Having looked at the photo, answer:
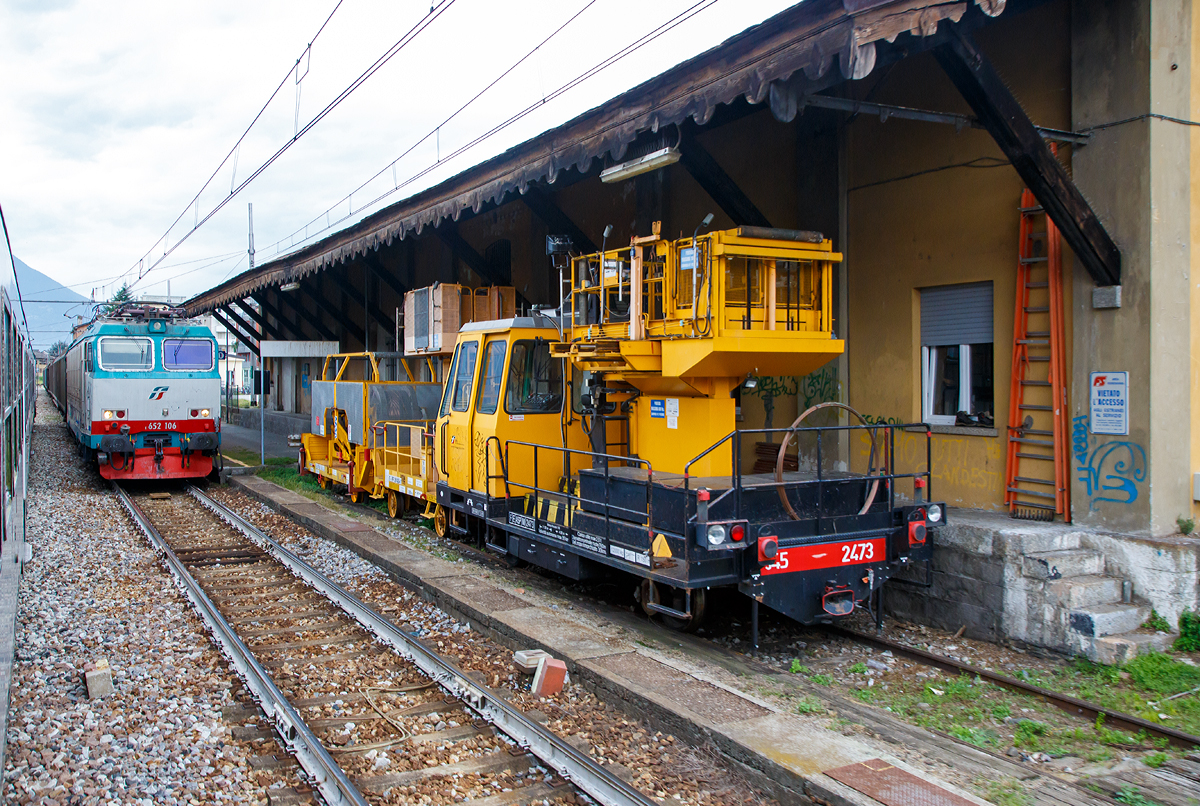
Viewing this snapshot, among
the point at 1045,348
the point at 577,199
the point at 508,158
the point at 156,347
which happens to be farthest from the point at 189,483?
the point at 1045,348

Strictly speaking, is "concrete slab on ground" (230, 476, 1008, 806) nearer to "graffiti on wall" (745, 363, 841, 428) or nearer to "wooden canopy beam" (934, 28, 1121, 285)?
"graffiti on wall" (745, 363, 841, 428)

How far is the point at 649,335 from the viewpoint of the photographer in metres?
7.58

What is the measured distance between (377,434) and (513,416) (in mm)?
5278

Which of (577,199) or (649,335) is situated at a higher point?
(577,199)

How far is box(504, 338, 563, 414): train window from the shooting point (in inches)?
363

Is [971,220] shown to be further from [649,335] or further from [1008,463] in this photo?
[649,335]

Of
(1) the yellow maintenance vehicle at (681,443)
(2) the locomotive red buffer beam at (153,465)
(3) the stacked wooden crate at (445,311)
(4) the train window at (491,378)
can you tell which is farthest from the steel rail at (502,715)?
(2) the locomotive red buffer beam at (153,465)

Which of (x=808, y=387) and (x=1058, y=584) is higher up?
(x=808, y=387)

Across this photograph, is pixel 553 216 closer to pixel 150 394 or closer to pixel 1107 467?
pixel 1107 467

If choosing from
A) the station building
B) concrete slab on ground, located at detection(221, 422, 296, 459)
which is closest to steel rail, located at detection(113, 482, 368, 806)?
the station building

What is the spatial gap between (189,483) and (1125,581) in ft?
55.0

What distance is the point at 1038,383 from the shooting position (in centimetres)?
814

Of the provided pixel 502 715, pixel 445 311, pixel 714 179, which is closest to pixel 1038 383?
pixel 714 179

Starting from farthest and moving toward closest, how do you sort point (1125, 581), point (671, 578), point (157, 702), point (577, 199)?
point (577, 199) < point (1125, 581) < point (671, 578) < point (157, 702)
